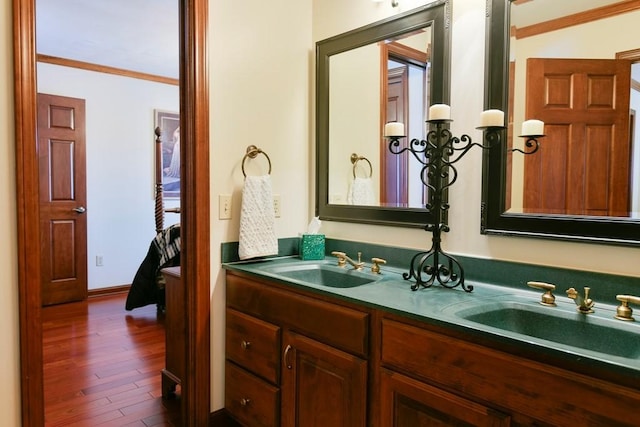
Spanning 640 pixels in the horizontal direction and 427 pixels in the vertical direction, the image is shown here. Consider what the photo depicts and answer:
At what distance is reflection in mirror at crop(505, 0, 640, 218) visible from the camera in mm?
1376

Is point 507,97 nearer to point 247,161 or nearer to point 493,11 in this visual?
point 493,11

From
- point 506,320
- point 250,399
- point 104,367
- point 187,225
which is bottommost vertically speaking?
point 104,367

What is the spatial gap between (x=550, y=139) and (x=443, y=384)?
92 cm

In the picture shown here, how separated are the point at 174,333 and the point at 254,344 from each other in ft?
2.28

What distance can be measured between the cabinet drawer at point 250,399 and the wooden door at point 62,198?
300 centimetres

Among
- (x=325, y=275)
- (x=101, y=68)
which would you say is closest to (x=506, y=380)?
(x=325, y=275)

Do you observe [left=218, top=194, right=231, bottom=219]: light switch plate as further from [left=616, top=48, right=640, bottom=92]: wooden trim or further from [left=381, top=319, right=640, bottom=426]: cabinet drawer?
[left=616, top=48, right=640, bottom=92]: wooden trim

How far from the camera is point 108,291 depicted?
15.5 feet

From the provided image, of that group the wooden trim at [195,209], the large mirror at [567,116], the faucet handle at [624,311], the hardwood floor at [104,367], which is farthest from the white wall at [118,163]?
the faucet handle at [624,311]

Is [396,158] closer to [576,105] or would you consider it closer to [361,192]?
[361,192]

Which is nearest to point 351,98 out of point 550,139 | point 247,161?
point 247,161

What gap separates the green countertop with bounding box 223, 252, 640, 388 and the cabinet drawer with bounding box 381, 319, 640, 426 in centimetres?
3

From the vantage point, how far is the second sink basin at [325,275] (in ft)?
6.38

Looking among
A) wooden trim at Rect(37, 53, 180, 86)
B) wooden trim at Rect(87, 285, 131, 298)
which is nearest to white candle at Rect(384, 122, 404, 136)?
wooden trim at Rect(37, 53, 180, 86)
